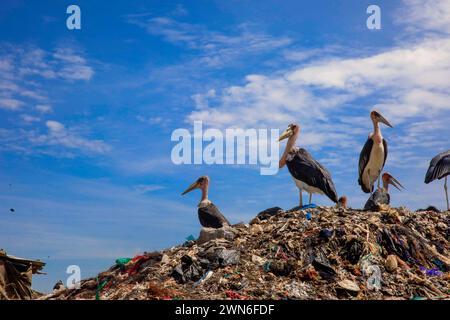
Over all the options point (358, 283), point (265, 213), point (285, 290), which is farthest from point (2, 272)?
point (358, 283)

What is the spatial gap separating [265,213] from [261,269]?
371cm

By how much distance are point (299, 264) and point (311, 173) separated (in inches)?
171

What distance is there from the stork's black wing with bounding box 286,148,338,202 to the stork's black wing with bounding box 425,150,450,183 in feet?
14.7

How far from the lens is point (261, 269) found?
10461mm

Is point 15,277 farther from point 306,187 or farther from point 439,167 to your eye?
point 439,167

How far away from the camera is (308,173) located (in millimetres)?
14492

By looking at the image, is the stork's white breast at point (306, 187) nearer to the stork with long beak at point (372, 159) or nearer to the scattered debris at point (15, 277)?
the stork with long beak at point (372, 159)

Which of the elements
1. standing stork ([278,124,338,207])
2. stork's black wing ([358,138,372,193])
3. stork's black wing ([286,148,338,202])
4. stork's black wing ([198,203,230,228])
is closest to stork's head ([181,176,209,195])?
stork's black wing ([198,203,230,228])

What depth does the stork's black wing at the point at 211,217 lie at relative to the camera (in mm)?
14795

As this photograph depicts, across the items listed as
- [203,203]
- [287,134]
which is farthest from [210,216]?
[287,134]

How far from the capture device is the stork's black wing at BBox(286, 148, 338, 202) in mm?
14336

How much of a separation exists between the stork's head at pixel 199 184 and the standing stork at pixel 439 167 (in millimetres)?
7049

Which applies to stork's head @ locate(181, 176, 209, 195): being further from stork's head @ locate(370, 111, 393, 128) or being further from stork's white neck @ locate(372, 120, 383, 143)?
stork's head @ locate(370, 111, 393, 128)
